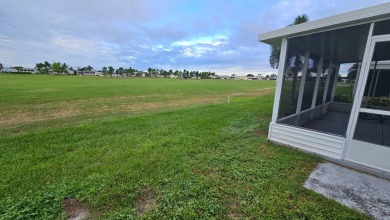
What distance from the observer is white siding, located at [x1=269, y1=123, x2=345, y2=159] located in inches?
161

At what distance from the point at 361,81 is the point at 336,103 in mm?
6918

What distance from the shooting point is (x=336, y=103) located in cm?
945

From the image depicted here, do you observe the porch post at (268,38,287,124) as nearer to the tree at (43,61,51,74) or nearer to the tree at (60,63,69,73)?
the tree at (43,61,51,74)

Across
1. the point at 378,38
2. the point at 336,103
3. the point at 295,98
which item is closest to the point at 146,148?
the point at 295,98

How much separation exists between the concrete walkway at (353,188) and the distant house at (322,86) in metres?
0.36

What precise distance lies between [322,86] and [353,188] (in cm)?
576

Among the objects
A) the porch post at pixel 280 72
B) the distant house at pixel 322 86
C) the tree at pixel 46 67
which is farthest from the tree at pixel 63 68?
the porch post at pixel 280 72

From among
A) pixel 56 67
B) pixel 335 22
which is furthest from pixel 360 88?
pixel 56 67

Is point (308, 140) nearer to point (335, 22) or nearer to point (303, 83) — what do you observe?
point (303, 83)

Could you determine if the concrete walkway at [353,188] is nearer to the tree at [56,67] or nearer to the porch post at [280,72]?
the porch post at [280,72]

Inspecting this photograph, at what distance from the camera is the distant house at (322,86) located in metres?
3.58

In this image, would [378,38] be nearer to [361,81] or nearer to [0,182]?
[361,81]

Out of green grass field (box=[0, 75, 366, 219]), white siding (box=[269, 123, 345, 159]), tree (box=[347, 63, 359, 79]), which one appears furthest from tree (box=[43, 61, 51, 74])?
tree (box=[347, 63, 359, 79])

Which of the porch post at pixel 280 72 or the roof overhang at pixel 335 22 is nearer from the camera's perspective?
the roof overhang at pixel 335 22
